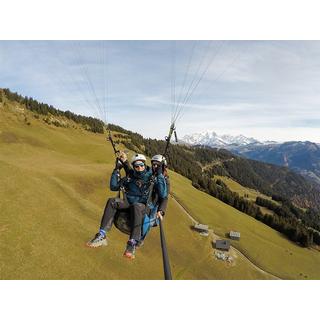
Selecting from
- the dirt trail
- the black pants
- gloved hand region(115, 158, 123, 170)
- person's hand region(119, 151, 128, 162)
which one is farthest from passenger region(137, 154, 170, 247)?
the dirt trail

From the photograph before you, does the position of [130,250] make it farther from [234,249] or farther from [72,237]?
[234,249]

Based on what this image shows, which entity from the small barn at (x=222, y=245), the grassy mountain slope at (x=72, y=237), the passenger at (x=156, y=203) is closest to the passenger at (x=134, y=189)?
the passenger at (x=156, y=203)

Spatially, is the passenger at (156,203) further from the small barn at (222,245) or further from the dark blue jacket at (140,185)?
the small barn at (222,245)

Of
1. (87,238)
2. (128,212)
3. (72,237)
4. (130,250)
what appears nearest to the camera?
(130,250)

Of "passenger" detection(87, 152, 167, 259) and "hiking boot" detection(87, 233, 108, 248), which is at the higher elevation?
"passenger" detection(87, 152, 167, 259)

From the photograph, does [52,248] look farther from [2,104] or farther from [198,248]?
[2,104]

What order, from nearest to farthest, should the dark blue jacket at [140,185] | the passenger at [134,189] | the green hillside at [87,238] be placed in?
the passenger at [134,189] → the dark blue jacket at [140,185] → the green hillside at [87,238]

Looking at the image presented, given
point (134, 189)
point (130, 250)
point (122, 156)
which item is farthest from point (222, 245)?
point (130, 250)

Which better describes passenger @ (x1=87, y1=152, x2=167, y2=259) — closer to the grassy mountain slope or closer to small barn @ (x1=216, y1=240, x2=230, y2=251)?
the grassy mountain slope
